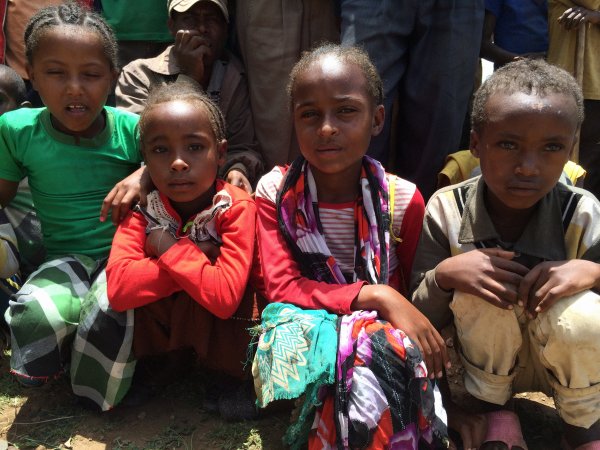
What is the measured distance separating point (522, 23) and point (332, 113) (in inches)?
73.0

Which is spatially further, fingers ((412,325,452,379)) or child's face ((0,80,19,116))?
child's face ((0,80,19,116))

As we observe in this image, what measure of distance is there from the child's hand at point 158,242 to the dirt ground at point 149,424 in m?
0.64

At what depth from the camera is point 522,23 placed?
137 inches

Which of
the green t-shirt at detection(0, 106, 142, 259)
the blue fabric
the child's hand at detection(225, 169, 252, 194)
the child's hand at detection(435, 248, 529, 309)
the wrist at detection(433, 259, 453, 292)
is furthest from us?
the blue fabric

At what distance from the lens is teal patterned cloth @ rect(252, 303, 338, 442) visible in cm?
189

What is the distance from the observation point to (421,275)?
2.20m

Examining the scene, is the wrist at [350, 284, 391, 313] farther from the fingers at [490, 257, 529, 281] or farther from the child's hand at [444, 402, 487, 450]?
the child's hand at [444, 402, 487, 450]

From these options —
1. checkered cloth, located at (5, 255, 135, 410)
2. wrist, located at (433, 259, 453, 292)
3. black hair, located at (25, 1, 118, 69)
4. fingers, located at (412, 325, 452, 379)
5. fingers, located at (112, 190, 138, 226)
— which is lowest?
checkered cloth, located at (5, 255, 135, 410)

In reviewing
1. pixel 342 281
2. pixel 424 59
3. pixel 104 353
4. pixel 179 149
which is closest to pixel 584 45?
pixel 424 59

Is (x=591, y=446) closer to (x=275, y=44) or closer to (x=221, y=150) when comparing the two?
(x=221, y=150)

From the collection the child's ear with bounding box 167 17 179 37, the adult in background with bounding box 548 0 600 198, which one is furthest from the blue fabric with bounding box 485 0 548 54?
the child's ear with bounding box 167 17 179 37

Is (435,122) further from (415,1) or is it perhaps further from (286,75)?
(286,75)

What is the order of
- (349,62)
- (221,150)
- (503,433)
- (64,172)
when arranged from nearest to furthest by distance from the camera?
1. (503,433)
2. (349,62)
3. (221,150)
4. (64,172)

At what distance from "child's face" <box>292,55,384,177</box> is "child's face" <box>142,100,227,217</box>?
400mm
